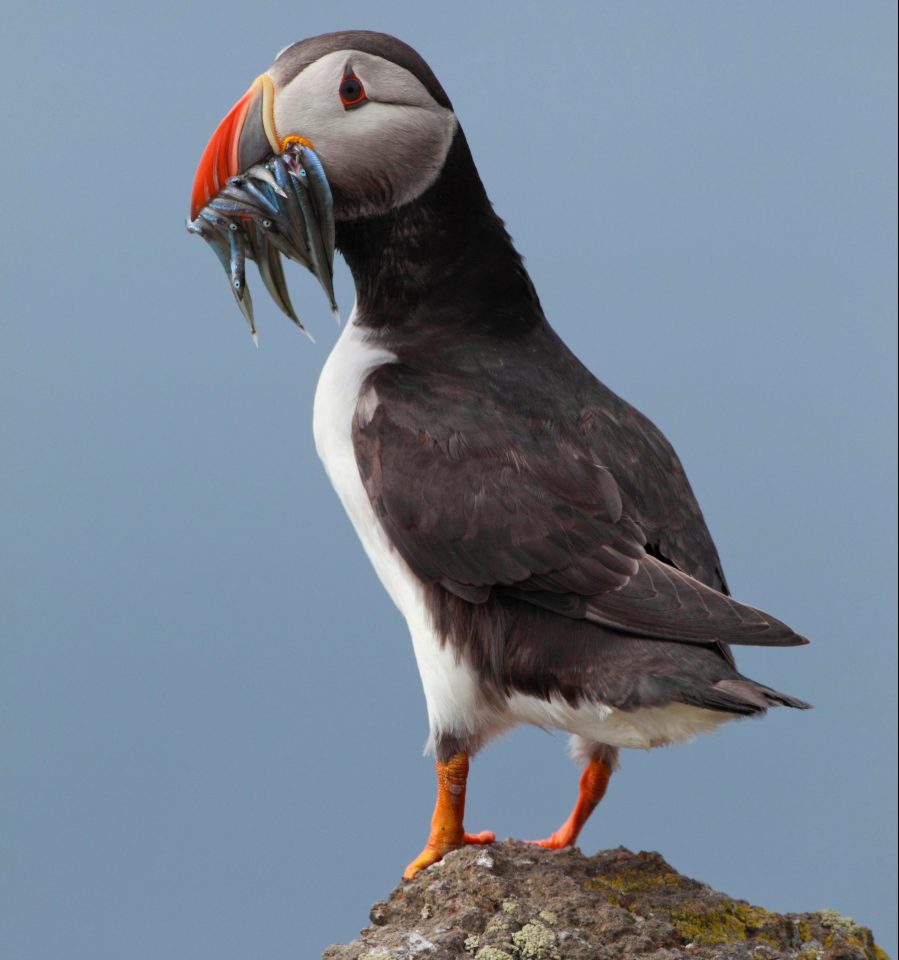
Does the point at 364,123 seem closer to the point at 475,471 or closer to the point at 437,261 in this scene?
the point at 437,261

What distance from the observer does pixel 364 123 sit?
3900mm

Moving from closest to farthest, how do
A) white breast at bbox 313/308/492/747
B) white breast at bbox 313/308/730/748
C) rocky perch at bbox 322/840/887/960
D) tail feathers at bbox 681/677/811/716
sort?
1. tail feathers at bbox 681/677/811/716
2. rocky perch at bbox 322/840/887/960
3. white breast at bbox 313/308/730/748
4. white breast at bbox 313/308/492/747

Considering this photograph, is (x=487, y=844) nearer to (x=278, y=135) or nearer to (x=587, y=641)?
(x=587, y=641)

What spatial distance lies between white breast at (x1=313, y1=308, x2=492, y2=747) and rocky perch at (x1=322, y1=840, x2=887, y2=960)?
380 mm

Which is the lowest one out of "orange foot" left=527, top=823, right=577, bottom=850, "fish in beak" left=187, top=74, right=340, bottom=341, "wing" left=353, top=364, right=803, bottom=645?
"orange foot" left=527, top=823, right=577, bottom=850

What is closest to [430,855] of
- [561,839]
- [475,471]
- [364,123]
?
[561,839]

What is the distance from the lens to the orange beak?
3906 millimetres

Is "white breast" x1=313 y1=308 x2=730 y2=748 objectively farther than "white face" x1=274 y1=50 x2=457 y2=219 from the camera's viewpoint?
No

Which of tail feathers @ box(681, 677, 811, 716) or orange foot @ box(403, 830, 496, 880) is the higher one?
tail feathers @ box(681, 677, 811, 716)

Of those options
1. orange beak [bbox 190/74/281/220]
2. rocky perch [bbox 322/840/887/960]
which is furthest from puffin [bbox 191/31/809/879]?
rocky perch [bbox 322/840/887/960]

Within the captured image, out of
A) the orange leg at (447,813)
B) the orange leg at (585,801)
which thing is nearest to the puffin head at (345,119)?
the orange leg at (447,813)

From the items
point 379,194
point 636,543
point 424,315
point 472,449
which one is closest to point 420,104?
point 379,194

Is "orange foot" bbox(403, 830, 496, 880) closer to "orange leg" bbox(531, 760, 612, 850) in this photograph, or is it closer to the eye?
"orange leg" bbox(531, 760, 612, 850)

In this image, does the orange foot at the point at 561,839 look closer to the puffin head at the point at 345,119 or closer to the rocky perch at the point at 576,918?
the rocky perch at the point at 576,918
